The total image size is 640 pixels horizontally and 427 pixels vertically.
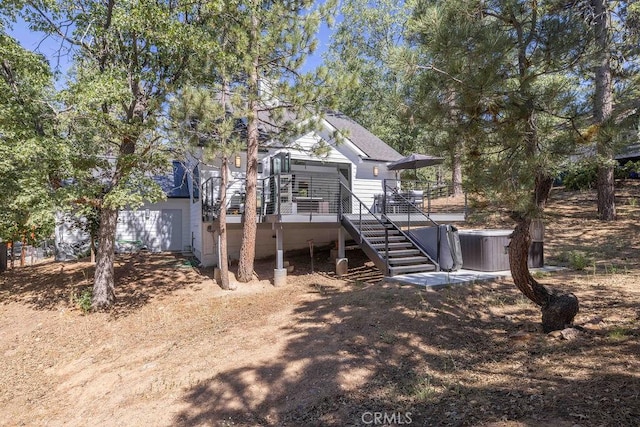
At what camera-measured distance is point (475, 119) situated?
493cm

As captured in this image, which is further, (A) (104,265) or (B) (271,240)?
(B) (271,240)

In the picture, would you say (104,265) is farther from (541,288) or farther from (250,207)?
(541,288)

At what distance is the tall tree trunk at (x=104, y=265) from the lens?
9.27 metres

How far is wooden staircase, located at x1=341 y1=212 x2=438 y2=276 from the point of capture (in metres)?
9.08

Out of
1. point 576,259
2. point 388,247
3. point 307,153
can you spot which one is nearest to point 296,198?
point 307,153

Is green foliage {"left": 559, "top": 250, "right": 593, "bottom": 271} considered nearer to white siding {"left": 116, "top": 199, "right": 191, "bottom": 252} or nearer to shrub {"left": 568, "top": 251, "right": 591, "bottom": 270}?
shrub {"left": 568, "top": 251, "right": 591, "bottom": 270}

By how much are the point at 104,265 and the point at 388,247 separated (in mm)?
6753

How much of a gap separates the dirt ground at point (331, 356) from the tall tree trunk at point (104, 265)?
36cm

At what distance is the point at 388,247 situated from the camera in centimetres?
951

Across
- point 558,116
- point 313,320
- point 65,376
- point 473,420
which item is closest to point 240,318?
point 313,320

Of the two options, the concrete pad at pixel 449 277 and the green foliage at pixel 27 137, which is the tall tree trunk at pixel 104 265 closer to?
the green foliage at pixel 27 137

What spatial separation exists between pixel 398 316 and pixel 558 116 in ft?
11.7

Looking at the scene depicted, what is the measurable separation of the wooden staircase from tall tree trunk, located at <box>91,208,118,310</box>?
5.83 meters

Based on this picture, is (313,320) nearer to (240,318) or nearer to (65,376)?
(240,318)
